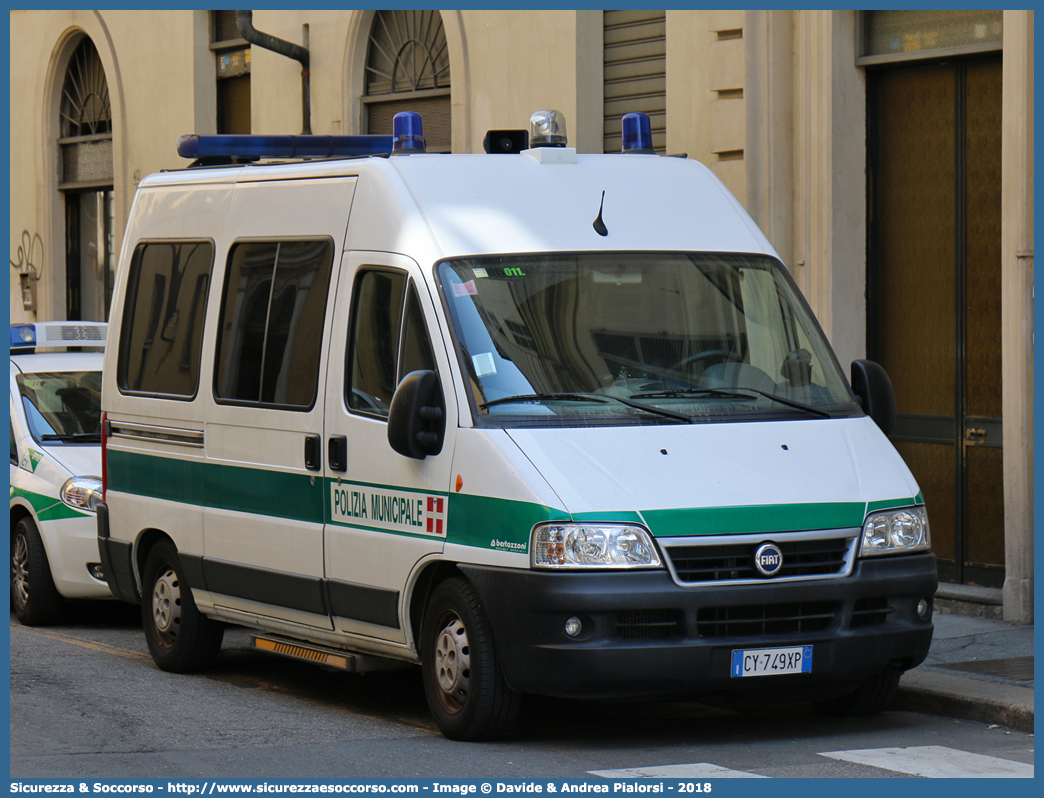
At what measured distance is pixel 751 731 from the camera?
24.3 ft

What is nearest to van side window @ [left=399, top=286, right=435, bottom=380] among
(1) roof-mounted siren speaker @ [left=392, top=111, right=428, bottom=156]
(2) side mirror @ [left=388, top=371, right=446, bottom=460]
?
(2) side mirror @ [left=388, top=371, right=446, bottom=460]

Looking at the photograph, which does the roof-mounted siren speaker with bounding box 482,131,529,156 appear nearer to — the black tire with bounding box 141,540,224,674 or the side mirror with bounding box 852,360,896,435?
the side mirror with bounding box 852,360,896,435

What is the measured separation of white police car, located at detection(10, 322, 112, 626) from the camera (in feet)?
35.7

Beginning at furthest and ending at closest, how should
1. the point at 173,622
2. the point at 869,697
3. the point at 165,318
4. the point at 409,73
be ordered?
the point at 409,73, the point at 165,318, the point at 173,622, the point at 869,697

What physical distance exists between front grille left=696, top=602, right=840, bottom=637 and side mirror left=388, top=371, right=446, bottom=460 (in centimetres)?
134

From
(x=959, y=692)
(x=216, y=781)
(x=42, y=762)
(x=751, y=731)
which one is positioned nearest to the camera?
(x=216, y=781)

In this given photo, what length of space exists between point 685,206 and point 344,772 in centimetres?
312

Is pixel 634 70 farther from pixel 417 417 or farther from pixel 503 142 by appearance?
pixel 417 417

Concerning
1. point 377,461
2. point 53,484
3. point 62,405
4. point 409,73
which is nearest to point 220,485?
point 377,461

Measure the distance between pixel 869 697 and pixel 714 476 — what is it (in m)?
1.52

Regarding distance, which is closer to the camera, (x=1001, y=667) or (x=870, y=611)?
(x=870, y=611)

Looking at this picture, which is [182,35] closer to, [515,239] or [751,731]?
[515,239]

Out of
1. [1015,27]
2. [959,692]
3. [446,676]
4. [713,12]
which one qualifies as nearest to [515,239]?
[446,676]

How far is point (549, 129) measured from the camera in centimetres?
823
